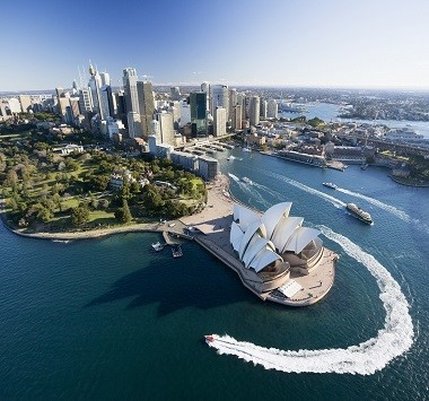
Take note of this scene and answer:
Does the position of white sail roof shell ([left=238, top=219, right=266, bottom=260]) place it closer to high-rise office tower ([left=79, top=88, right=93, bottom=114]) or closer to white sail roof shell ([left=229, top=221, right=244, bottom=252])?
Result: white sail roof shell ([left=229, top=221, right=244, bottom=252])

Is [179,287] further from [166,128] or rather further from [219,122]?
[219,122]

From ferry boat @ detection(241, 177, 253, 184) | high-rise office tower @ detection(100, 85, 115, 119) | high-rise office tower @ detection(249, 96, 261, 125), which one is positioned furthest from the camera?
high-rise office tower @ detection(249, 96, 261, 125)

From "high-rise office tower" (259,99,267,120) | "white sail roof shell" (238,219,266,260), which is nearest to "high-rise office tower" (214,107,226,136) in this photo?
"high-rise office tower" (259,99,267,120)

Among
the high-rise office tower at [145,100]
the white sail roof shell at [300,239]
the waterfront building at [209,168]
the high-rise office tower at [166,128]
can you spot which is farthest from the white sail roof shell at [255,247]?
the high-rise office tower at [145,100]

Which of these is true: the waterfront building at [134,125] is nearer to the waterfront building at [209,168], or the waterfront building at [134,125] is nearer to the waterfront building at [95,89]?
the waterfront building at [95,89]

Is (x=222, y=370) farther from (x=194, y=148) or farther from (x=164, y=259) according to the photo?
(x=194, y=148)

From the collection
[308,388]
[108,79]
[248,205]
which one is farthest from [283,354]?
[108,79]
